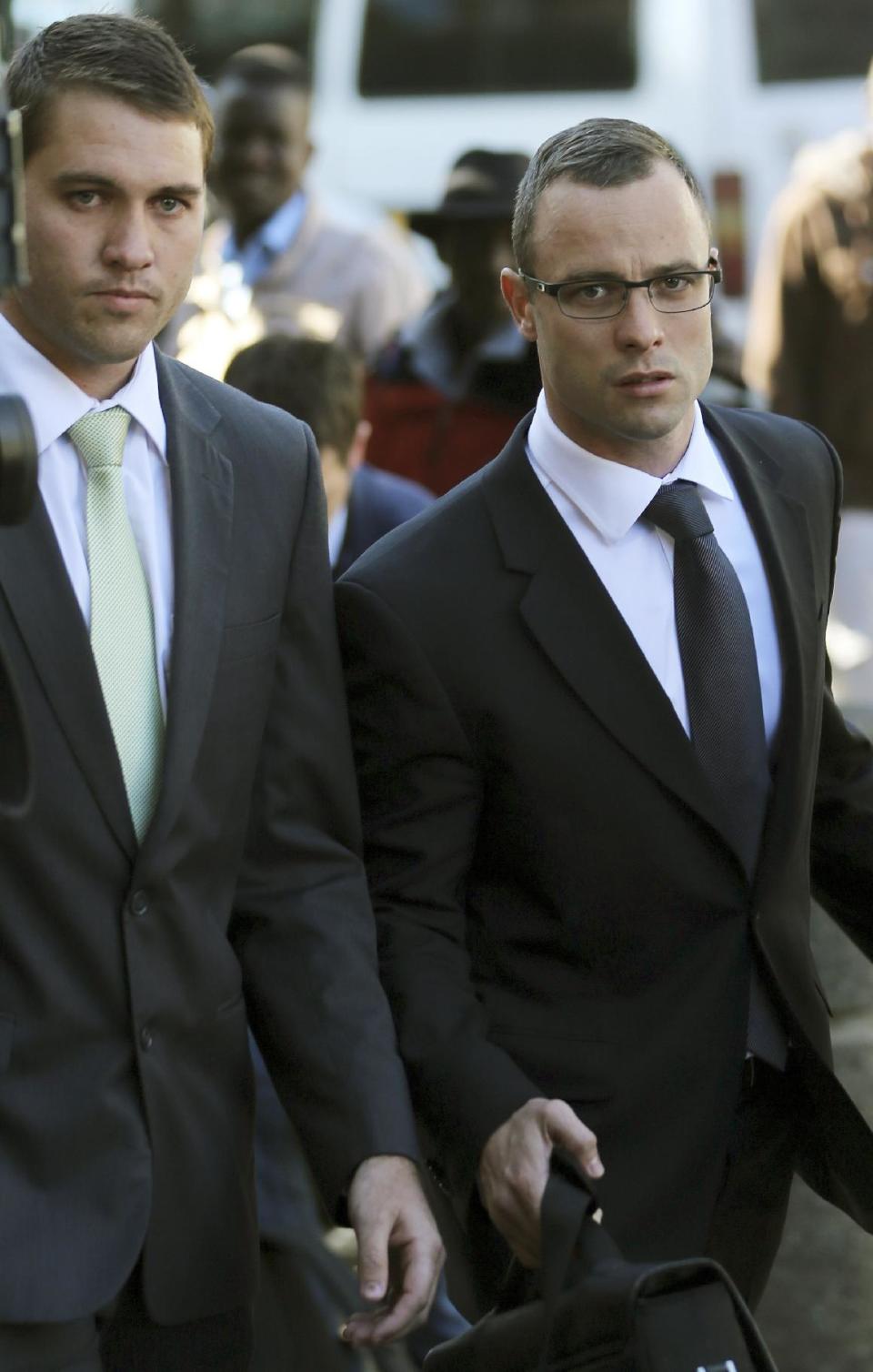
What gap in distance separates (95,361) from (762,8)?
7.11m

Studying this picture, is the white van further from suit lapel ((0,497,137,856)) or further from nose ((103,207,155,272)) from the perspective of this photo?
suit lapel ((0,497,137,856))

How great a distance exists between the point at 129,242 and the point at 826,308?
16.1ft

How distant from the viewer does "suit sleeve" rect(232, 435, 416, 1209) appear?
2818 millimetres

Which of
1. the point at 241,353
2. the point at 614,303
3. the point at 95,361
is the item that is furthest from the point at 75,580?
the point at 241,353

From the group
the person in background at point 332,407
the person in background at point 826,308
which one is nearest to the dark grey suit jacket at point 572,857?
the person in background at point 332,407

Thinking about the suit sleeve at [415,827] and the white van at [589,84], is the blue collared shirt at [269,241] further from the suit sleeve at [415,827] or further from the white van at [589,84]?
the suit sleeve at [415,827]

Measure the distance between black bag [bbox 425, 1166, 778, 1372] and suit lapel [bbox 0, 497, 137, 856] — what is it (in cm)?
71

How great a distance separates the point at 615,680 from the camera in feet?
9.68

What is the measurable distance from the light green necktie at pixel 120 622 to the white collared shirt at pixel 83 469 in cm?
1

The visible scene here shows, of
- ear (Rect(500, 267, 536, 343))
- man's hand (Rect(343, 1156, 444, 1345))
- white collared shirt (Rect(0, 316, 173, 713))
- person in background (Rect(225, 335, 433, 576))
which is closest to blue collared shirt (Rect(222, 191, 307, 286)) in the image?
person in background (Rect(225, 335, 433, 576))

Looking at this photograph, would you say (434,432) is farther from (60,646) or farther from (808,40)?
(808,40)

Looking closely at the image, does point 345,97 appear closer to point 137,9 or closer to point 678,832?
point 137,9

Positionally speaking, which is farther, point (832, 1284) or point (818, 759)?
point (832, 1284)

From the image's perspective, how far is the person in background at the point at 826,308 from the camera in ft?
23.2
